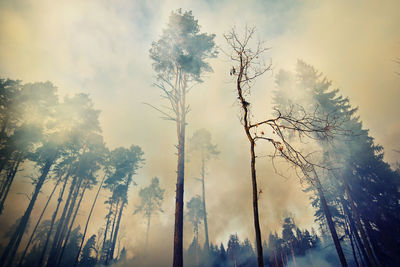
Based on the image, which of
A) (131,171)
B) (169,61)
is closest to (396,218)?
(169,61)

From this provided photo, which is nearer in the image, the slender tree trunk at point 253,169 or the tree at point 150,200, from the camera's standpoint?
the slender tree trunk at point 253,169

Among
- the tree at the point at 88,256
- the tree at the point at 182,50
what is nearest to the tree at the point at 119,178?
the tree at the point at 88,256

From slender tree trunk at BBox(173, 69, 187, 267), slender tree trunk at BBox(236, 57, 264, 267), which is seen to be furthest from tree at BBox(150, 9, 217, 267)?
slender tree trunk at BBox(236, 57, 264, 267)

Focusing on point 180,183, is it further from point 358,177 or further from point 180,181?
point 358,177

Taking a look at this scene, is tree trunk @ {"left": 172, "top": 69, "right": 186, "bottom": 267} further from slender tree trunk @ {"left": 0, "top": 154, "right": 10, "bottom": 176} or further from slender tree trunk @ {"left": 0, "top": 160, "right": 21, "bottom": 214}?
slender tree trunk @ {"left": 0, "top": 160, "right": 21, "bottom": 214}

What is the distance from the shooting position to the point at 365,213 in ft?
54.1

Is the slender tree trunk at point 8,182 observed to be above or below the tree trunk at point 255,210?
above

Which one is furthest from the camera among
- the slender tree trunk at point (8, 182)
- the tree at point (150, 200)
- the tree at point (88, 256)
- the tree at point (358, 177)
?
the tree at point (150, 200)

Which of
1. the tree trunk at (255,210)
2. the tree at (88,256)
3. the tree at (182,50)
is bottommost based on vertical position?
the tree at (88,256)

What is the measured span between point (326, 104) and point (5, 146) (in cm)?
3345

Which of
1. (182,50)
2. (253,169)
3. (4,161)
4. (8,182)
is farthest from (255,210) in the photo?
(8,182)

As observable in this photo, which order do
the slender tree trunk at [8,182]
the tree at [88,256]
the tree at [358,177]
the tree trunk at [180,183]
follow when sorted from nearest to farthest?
the tree trunk at [180,183]
the tree at [358,177]
the slender tree trunk at [8,182]
the tree at [88,256]

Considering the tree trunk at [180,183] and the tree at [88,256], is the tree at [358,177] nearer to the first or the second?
the tree trunk at [180,183]

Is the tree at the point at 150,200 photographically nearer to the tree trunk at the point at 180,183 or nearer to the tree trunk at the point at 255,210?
the tree trunk at the point at 180,183
